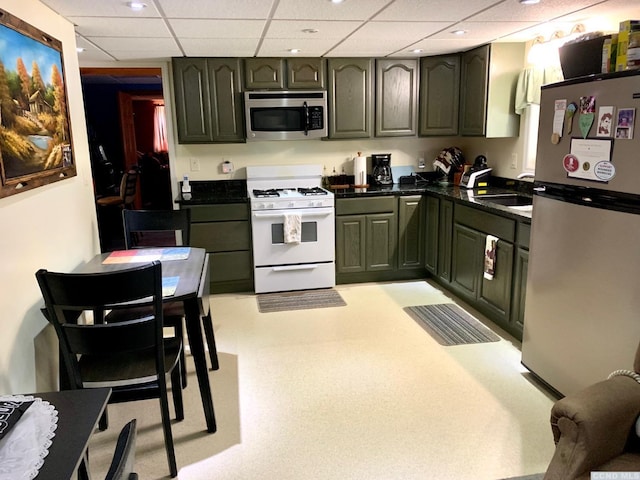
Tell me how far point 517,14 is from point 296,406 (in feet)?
8.80

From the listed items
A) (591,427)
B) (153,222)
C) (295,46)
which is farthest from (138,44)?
(591,427)

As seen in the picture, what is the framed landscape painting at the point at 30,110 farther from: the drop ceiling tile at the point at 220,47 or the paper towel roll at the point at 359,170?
the paper towel roll at the point at 359,170

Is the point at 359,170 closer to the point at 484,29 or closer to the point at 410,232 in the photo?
the point at 410,232

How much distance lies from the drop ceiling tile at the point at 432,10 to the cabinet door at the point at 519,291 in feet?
4.99

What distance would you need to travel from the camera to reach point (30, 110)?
2.24 m

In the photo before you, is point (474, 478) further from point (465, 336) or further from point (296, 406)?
point (465, 336)

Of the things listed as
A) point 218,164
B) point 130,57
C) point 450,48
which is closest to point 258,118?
point 218,164

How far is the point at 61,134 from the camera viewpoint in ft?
8.61

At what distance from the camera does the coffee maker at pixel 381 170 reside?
498 cm

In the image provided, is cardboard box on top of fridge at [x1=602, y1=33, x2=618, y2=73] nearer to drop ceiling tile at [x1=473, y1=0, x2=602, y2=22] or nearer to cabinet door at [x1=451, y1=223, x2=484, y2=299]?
drop ceiling tile at [x1=473, y1=0, x2=602, y2=22]

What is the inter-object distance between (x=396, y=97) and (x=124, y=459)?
4392mm

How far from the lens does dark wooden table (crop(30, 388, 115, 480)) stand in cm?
107

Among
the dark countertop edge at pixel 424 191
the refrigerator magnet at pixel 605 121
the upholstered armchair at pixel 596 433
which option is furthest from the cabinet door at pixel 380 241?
the upholstered armchair at pixel 596 433

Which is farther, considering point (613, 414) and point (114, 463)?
point (613, 414)
